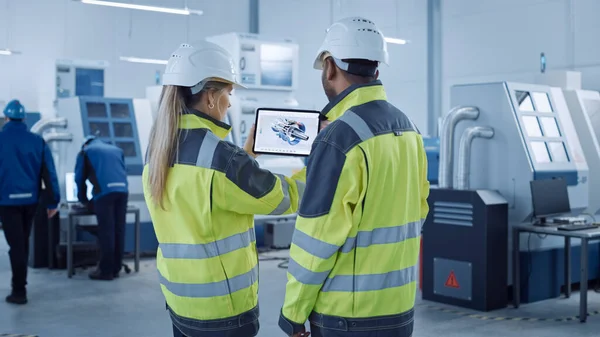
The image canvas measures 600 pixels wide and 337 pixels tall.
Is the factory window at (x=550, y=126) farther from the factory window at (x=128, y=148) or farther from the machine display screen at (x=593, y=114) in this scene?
the factory window at (x=128, y=148)

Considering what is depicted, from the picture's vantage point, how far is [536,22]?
13945mm

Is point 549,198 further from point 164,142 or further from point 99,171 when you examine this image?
point 164,142

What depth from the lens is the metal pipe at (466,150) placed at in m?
6.67

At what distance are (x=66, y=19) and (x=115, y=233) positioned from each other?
10.1 meters

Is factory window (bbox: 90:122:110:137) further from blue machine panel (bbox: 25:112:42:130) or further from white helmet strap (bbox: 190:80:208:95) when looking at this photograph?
white helmet strap (bbox: 190:80:208:95)

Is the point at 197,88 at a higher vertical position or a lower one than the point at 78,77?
lower

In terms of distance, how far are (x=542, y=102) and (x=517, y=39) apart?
24.5 ft

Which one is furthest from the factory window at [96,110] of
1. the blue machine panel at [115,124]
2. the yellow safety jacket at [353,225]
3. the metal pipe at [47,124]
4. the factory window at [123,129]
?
the yellow safety jacket at [353,225]

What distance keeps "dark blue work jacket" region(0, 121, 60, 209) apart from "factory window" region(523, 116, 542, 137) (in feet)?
14.6

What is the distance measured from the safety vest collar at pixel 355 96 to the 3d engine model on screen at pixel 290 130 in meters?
0.41

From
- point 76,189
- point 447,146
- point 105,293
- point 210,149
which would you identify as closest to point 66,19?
point 76,189

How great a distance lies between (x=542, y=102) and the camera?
7309mm

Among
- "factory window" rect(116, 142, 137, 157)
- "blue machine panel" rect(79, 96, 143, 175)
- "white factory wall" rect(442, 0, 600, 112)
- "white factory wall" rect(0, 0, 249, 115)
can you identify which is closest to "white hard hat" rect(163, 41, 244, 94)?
"blue machine panel" rect(79, 96, 143, 175)

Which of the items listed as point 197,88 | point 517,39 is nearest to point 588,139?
point 197,88
